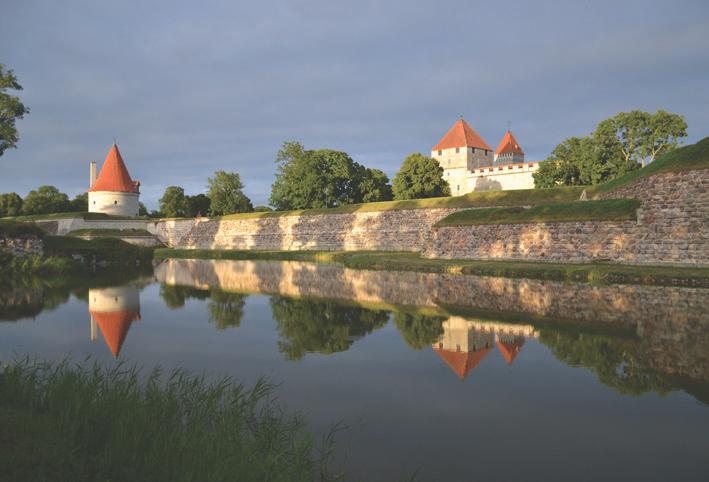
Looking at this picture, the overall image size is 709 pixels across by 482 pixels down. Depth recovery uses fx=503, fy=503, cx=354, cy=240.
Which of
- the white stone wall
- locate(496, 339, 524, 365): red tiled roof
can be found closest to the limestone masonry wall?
locate(496, 339, 524, 365): red tiled roof

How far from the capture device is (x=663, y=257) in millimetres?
21031

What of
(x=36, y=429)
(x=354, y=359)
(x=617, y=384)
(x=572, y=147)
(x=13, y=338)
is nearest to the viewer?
(x=36, y=429)

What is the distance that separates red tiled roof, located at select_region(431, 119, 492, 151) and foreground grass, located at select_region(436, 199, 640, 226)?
4329 centimetres

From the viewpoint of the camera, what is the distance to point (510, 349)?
9977 millimetres

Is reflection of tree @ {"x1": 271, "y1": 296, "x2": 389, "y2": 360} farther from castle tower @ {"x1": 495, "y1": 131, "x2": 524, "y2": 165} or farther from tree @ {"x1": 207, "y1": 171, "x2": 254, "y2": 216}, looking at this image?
castle tower @ {"x1": 495, "y1": 131, "x2": 524, "y2": 165}

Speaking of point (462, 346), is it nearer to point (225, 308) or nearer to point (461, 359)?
point (461, 359)

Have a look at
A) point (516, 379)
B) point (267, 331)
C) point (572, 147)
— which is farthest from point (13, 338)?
point (572, 147)

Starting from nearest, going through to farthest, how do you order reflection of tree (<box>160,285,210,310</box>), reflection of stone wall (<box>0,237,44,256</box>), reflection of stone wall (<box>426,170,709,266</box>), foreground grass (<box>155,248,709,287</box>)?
reflection of tree (<box>160,285,210,310</box>)
foreground grass (<box>155,248,709,287</box>)
reflection of stone wall (<box>426,170,709,266</box>)
reflection of stone wall (<box>0,237,44,256</box>)

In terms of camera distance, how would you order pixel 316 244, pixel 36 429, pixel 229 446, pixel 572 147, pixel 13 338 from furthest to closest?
1. pixel 572 147
2. pixel 316 244
3. pixel 13 338
4. pixel 229 446
5. pixel 36 429

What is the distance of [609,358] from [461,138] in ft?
224

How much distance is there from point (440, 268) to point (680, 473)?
2091 centimetres

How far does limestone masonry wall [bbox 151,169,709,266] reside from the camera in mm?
20863

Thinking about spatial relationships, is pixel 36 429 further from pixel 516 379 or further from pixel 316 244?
pixel 316 244

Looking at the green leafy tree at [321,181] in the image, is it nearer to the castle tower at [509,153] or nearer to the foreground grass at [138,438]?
the castle tower at [509,153]
